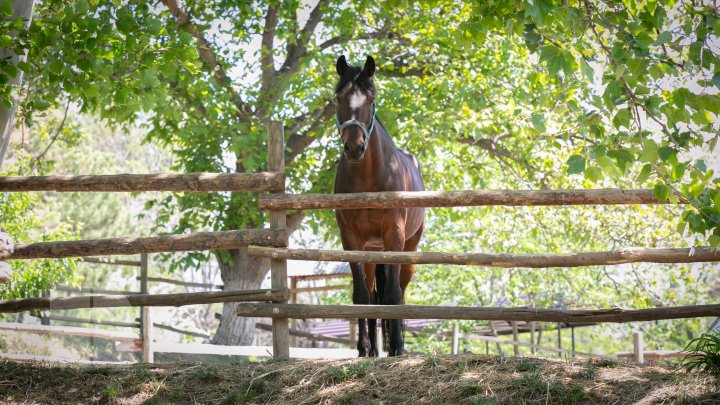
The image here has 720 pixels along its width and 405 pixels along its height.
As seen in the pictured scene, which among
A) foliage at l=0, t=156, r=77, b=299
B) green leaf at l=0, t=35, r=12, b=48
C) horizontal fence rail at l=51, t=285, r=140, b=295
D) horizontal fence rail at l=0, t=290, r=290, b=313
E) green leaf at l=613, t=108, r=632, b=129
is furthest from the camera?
horizontal fence rail at l=51, t=285, r=140, b=295

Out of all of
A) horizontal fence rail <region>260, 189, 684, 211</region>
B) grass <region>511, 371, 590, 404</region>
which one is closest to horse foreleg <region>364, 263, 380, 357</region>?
horizontal fence rail <region>260, 189, 684, 211</region>

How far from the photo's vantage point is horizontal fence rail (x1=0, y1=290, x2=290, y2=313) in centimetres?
589

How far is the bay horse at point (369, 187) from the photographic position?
6.15 meters

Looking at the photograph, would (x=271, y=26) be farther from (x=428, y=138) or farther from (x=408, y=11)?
(x=428, y=138)

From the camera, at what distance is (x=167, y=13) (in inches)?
493

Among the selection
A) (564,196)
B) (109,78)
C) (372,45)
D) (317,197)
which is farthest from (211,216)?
(564,196)

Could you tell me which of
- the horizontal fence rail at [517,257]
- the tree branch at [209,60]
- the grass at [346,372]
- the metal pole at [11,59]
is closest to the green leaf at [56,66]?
the metal pole at [11,59]

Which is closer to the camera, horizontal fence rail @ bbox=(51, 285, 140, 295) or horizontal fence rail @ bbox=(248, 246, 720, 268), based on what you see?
horizontal fence rail @ bbox=(248, 246, 720, 268)

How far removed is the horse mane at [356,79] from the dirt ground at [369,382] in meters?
2.33

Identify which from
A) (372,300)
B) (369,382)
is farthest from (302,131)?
(369,382)

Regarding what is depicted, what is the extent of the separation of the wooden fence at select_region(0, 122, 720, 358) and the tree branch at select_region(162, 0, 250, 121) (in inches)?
253

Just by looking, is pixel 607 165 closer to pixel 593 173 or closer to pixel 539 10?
pixel 593 173

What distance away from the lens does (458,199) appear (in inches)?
231

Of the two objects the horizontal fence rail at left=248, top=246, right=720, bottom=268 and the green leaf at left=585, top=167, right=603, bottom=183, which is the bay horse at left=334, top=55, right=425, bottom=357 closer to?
the horizontal fence rail at left=248, top=246, right=720, bottom=268
